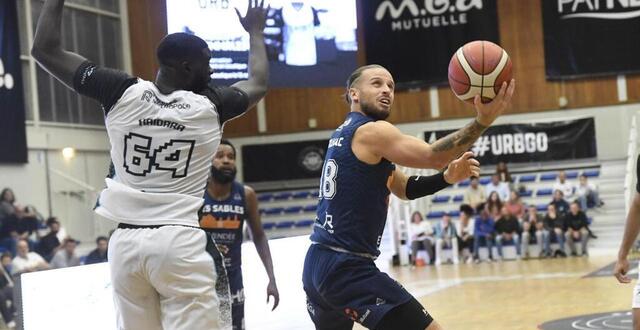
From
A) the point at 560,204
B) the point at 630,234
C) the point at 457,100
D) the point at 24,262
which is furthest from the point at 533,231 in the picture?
the point at 630,234

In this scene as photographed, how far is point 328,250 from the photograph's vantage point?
15.6 ft

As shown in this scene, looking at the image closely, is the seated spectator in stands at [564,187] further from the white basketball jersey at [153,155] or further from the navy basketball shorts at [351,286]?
the white basketball jersey at [153,155]

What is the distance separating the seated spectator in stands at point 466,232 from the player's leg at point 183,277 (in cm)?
1724

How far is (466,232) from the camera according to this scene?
2067cm

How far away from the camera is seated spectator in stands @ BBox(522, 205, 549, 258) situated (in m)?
20.0

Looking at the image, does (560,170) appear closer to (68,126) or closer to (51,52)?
(68,126)

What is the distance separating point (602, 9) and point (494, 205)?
20.6 ft

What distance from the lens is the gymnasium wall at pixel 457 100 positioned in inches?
949

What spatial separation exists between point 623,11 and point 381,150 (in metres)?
20.1

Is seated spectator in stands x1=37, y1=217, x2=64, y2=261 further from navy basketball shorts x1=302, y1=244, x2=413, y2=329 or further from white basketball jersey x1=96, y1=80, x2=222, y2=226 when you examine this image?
white basketball jersey x1=96, y1=80, x2=222, y2=226

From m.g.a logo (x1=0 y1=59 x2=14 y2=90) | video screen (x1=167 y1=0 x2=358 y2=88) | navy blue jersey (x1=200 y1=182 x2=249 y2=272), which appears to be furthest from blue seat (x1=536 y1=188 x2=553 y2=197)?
navy blue jersey (x1=200 y1=182 x2=249 y2=272)

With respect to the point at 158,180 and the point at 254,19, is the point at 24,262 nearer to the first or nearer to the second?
the point at 254,19

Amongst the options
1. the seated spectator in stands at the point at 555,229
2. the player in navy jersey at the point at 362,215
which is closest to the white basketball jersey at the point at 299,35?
the seated spectator in stands at the point at 555,229

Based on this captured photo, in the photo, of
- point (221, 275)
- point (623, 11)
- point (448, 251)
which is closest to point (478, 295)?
point (448, 251)
